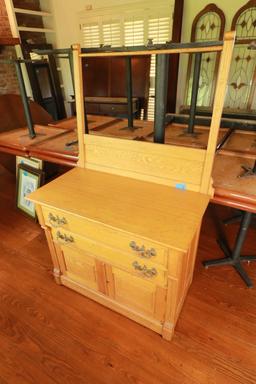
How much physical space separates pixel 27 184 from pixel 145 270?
1.62m

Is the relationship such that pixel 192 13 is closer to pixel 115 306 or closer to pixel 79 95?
pixel 79 95

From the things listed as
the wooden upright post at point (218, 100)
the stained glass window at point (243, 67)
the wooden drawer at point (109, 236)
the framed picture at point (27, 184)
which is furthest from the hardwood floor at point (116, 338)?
the stained glass window at point (243, 67)

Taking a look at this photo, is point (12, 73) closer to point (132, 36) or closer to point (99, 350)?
point (132, 36)

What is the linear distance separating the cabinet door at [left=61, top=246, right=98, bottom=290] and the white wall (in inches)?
133

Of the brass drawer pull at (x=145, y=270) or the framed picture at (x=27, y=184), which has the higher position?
the brass drawer pull at (x=145, y=270)

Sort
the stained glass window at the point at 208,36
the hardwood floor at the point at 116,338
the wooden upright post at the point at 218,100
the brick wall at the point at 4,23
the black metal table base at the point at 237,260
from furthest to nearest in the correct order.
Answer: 1. the brick wall at the point at 4,23
2. the stained glass window at the point at 208,36
3. the black metal table base at the point at 237,260
4. the hardwood floor at the point at 116,338
5. the wooden upright post at the point at 218,100

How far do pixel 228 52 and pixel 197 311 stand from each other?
54.0 inches

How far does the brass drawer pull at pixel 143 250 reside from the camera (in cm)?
98

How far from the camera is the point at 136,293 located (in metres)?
1.22

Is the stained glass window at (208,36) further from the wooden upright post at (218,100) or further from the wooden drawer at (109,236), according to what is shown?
the wooden drawer at (109,236)

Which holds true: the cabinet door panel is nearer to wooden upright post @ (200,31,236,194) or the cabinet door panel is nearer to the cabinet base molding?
the cabinet base molding

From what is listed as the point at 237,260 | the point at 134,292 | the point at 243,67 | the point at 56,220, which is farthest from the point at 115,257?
the point at 243,67

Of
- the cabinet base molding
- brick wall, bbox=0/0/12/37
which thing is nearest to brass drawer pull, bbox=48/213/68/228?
the cabinet base molding

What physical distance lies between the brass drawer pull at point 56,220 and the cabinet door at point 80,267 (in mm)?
174
